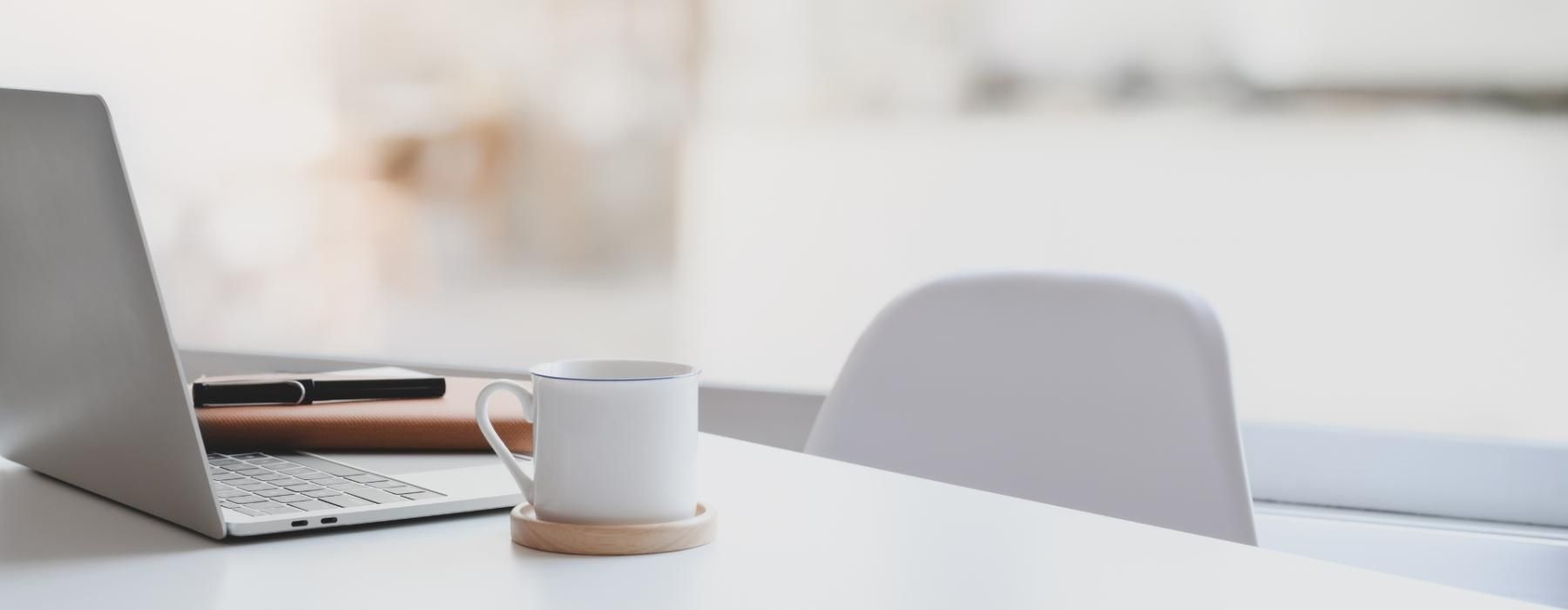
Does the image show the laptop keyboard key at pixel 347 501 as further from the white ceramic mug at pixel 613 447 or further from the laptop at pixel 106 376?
the white ceramic mug at pixel 613 447

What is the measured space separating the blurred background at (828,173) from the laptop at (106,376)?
55 centimetres

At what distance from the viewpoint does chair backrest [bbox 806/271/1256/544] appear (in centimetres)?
112

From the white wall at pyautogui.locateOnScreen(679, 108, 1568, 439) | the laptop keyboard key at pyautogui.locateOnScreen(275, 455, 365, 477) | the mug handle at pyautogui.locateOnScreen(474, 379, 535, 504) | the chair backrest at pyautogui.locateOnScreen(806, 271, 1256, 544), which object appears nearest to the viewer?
the mug handle at pyautogui.locateOnScreen(474, 379, 535, 504)

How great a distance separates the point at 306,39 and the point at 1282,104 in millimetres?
1592

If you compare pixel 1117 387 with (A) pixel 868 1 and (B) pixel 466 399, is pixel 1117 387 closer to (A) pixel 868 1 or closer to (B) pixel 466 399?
(B) pixel 466 399

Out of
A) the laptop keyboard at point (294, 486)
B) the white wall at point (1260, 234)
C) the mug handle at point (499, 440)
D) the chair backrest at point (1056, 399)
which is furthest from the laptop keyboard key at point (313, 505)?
the white wall at point (1260, 234)

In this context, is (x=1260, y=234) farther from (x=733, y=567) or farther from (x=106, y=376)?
(x=106, y=376)

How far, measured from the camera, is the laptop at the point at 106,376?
0.64m

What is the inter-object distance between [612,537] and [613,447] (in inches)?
1.8

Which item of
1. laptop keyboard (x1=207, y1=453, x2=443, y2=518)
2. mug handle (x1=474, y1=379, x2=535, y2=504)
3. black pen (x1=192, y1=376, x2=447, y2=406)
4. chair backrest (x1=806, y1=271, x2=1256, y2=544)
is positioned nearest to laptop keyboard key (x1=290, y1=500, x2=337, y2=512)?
laptop keyboard (x1=207, y1=453, x2=443, y2=518)

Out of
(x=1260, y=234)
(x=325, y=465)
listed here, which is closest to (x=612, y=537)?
(x=325, y=465)

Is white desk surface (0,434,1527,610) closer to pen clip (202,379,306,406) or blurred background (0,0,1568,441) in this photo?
pen clip (202,379,306,406)

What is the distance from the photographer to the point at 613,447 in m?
0.68

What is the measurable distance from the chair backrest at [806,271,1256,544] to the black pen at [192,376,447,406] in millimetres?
395
